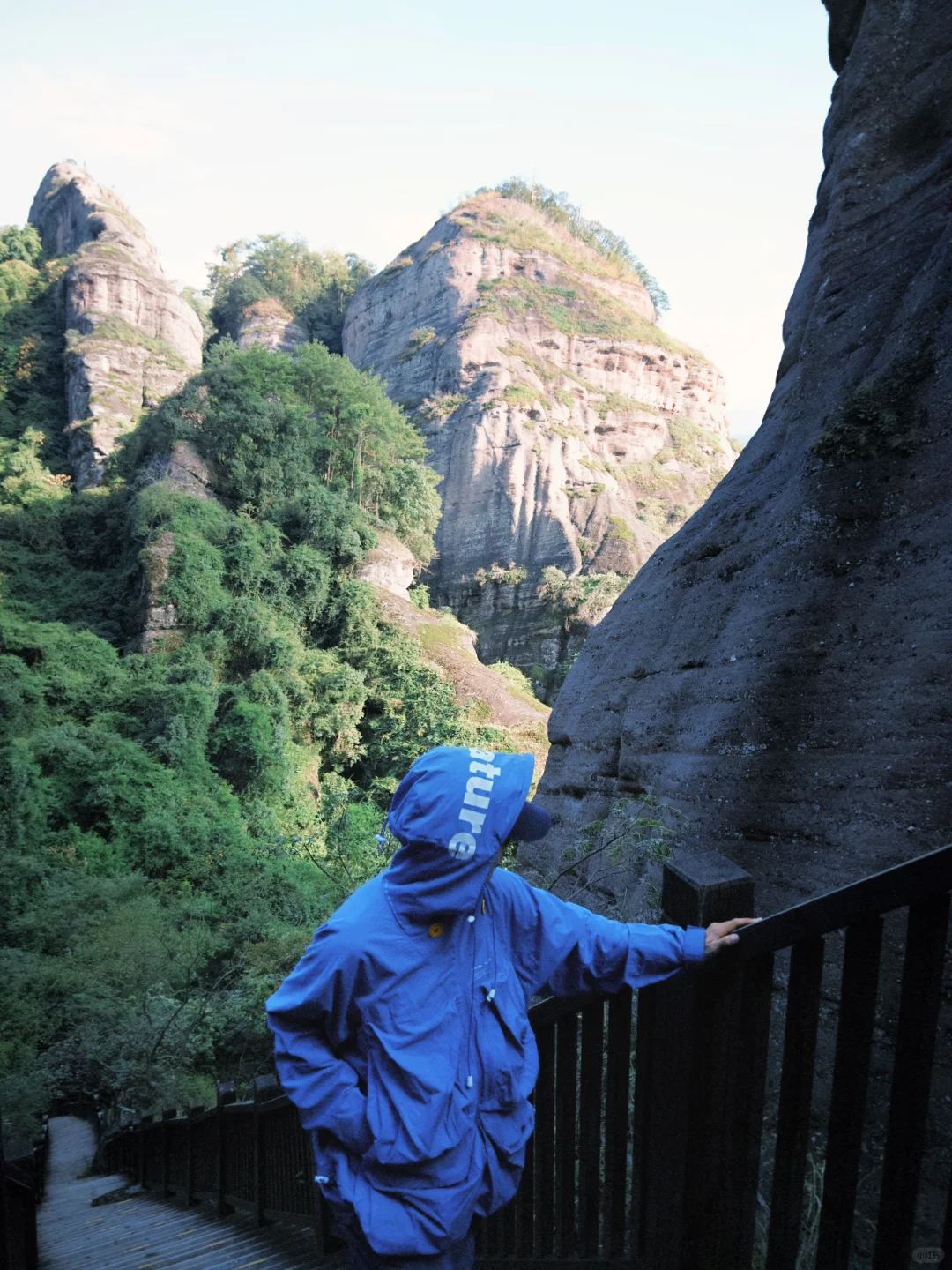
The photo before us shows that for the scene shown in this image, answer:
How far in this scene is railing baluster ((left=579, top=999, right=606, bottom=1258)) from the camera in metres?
1.83

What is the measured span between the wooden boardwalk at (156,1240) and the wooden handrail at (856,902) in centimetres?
279

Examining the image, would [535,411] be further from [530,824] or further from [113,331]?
[530,824]

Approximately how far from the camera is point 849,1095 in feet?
3.72

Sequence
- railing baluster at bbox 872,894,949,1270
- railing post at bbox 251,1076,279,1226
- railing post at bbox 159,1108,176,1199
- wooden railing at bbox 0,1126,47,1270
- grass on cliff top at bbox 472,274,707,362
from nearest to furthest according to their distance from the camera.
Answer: railing baluster at bbox 872,894,949,1270 < wooden railing at bbox 0,1126,47,1270 < railing post at bbox 251,1076,279,1226 < railing post at bbox 159,1108,176,1199 < grass on cliff top at bbox 472,274,707,362

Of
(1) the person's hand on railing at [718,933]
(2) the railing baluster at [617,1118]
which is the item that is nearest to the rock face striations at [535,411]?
(2) the railing baluster at [617,1118]

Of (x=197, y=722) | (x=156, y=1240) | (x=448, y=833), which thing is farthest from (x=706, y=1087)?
(x=197, y=722)

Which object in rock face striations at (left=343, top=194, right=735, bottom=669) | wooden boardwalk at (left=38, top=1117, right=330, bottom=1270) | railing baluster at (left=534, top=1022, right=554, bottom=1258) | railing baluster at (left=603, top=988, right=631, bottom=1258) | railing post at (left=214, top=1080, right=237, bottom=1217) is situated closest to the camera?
railing baluster at (left=603, top=988, right=631, bottom=1258)

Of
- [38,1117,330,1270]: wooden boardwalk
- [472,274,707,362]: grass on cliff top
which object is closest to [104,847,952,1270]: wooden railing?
[38,1117,330,1270]: wooden boardwalk

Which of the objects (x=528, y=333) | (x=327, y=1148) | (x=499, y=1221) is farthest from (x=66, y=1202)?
(x=528, y=333)

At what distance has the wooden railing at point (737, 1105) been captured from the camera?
1034 millimetres

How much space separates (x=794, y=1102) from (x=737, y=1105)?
0.24 m

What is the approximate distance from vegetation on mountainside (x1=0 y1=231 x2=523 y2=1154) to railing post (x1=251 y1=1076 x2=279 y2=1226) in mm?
1244

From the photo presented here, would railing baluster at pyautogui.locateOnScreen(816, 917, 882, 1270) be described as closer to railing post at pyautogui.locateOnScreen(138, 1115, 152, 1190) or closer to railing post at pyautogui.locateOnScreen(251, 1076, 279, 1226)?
railing post at pyautogui.locateOnScreen(251, 1076, 279, 1226)

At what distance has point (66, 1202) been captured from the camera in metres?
6.77
